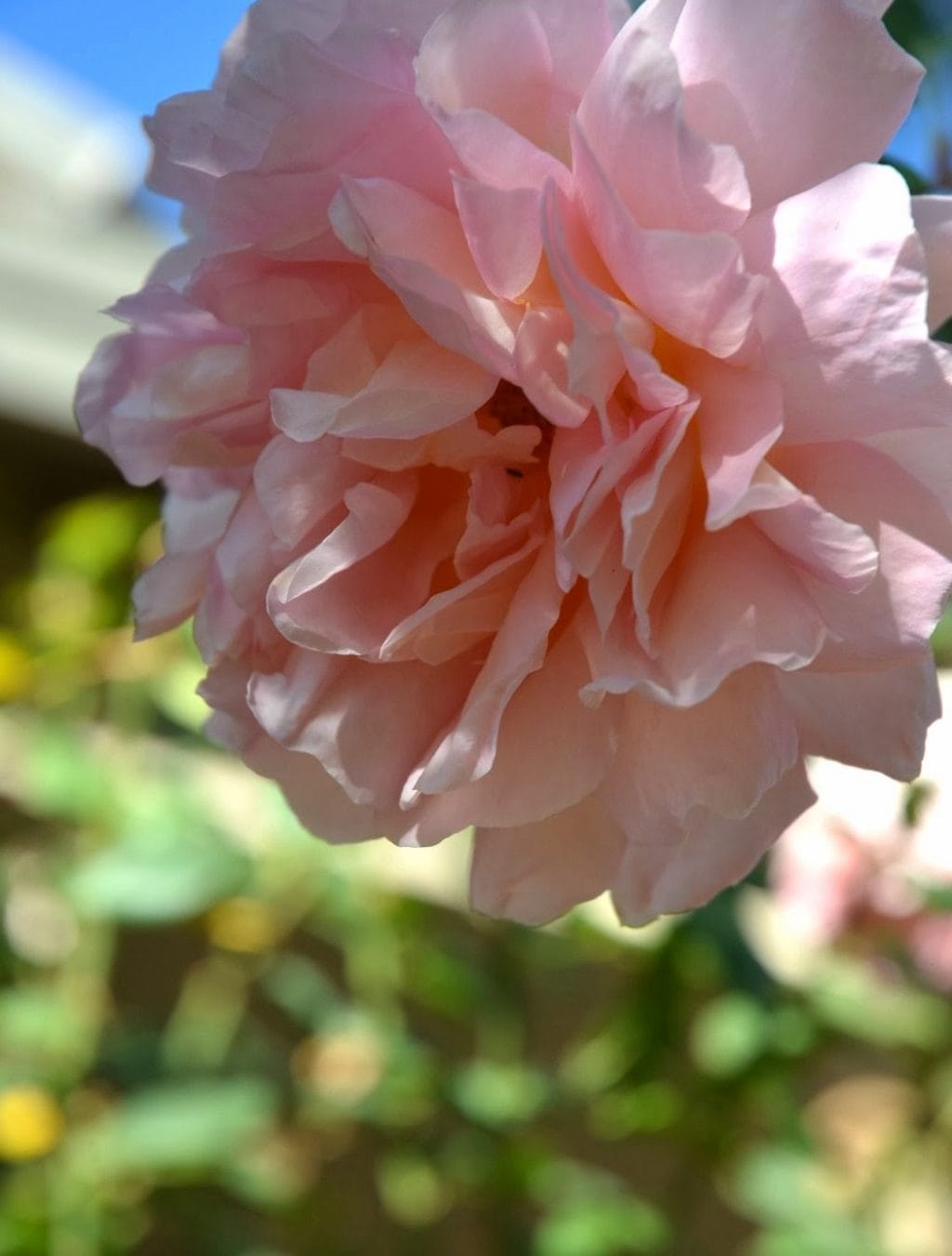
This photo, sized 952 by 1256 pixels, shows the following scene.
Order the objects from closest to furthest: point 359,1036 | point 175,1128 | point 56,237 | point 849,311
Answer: point 849,311
point 175,1128
point 359,1036
point 56,237

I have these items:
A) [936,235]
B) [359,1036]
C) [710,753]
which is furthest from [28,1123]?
[936,235]

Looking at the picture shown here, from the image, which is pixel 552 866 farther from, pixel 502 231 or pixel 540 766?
pixel 502 231

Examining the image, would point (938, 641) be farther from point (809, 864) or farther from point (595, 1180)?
point (595, 1180)

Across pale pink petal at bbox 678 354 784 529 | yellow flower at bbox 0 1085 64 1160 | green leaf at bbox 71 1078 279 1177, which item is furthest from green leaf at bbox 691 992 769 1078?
pale pink petal at bbox 678 354 784 529

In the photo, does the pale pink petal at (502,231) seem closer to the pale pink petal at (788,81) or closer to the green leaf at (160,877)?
the pale pink petal at (788,81)

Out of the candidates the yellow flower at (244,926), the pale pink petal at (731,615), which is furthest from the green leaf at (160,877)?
the pale pink petal at (731,615)

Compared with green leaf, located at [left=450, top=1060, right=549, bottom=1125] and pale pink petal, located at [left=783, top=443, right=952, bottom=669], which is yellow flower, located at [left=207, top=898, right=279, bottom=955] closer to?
green leaf, located at [left=450, top=1060, right=549, bottom=1125]
